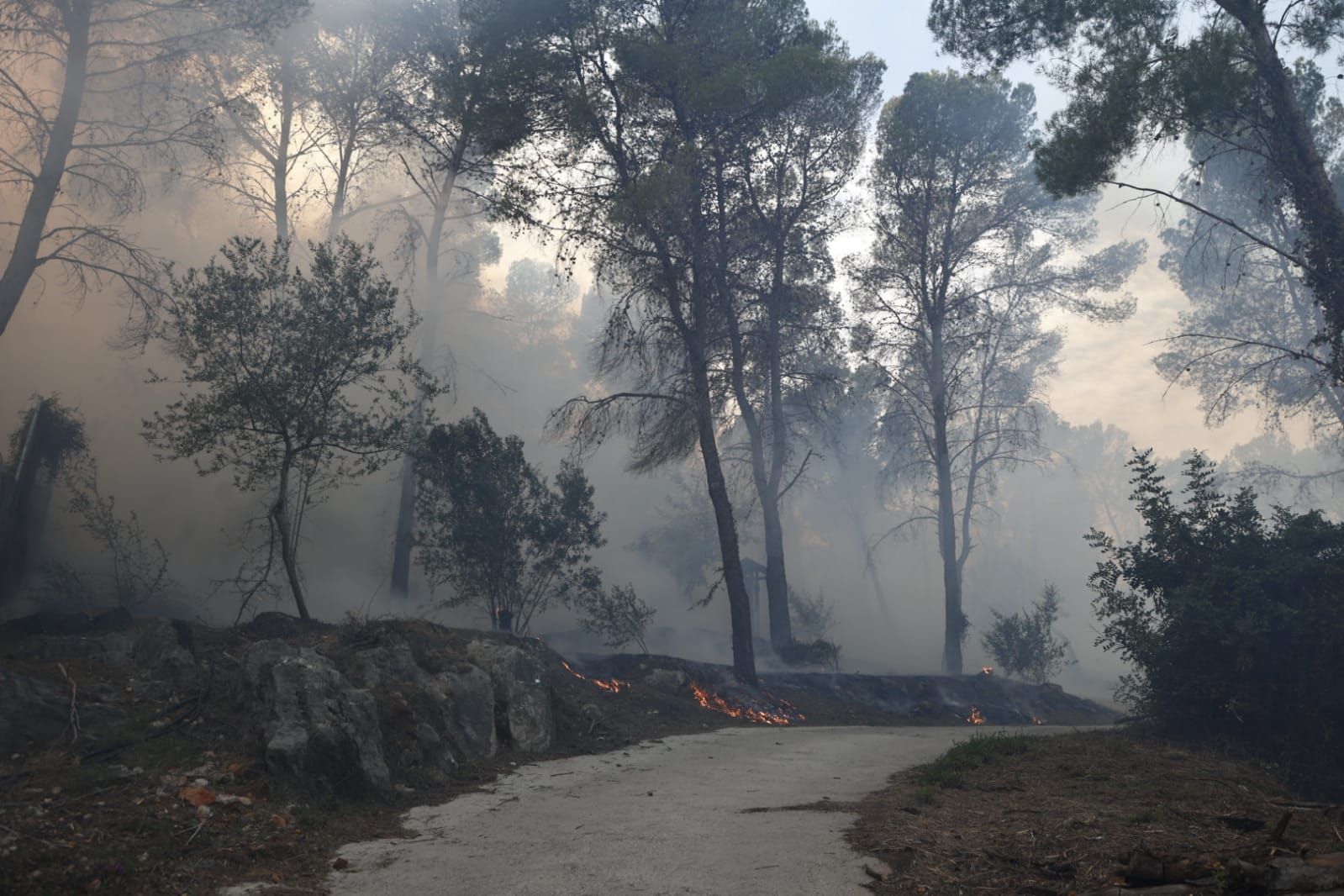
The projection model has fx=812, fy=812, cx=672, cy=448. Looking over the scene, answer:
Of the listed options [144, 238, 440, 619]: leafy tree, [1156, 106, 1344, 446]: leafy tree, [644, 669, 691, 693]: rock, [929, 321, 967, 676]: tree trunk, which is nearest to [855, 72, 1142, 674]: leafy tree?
[929, 321, 967, 676]: tree trunk

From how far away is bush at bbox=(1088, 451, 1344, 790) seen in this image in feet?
29.8

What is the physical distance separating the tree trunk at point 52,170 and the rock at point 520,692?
30.8ft

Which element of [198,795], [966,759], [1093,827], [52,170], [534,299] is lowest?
[198,795]

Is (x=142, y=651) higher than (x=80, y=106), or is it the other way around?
(x=80, y=106)

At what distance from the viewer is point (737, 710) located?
1625 centimetres

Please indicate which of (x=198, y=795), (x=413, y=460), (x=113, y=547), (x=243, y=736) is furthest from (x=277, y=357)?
(x=198, y=795)

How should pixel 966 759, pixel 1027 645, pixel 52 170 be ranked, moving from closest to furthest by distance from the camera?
pixel 966 759, pixel 52 170, pixel 1027 645

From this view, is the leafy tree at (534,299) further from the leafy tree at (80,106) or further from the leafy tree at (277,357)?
the leafy tree at (277,357)

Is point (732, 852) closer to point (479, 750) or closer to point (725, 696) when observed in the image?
point (479, 750)

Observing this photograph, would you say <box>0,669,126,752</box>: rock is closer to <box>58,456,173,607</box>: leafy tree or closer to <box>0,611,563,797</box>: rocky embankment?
<box>0,611,563,797</box>: rocky embankment

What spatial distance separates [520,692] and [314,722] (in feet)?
12.5

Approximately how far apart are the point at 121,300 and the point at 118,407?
2.95 metres

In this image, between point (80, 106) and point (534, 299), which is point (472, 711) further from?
point (534, 299)

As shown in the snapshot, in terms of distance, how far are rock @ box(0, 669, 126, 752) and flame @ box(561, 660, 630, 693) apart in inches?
313
